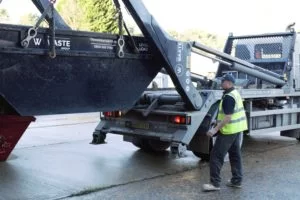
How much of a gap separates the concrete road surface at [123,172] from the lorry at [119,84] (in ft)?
1.48

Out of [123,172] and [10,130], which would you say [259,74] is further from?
[10,130]

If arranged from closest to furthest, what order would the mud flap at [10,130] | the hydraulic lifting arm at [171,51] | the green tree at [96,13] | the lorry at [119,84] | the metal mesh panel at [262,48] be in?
the lorry at [119,84]
the hydraulic lifting arm at [171,51]
the mud flap at [10,130]
the metal mesh panel at [262,48]
the green tree at [96,13]

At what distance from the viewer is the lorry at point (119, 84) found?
18.7ft

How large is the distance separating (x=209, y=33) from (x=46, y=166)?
141ft

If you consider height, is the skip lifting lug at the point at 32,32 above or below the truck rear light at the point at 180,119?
above

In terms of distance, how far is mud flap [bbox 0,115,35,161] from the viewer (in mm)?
7617

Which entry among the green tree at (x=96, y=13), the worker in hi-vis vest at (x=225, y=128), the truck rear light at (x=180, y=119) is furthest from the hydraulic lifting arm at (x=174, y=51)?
the green tree at (x=96, y=13)

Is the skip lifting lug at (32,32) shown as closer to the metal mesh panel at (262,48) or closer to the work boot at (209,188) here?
the work boot at (209,188)

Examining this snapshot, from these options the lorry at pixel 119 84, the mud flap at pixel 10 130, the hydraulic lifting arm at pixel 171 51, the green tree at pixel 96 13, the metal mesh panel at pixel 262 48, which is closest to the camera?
the lorry at pixel 119 84

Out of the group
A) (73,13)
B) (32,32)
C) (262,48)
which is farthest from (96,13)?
(32,32)

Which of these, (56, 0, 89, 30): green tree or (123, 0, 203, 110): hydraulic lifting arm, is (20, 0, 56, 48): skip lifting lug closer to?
(123, 0, 203, 110): hydraulic lifting arm

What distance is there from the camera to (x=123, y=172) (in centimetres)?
766

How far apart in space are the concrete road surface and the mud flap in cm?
23

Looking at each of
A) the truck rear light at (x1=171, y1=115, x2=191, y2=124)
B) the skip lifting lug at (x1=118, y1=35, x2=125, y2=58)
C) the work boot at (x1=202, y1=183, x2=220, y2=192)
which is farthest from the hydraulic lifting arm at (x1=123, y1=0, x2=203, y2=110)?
the work boot at (x1=202, y1=183, x2=220, y2=192)
